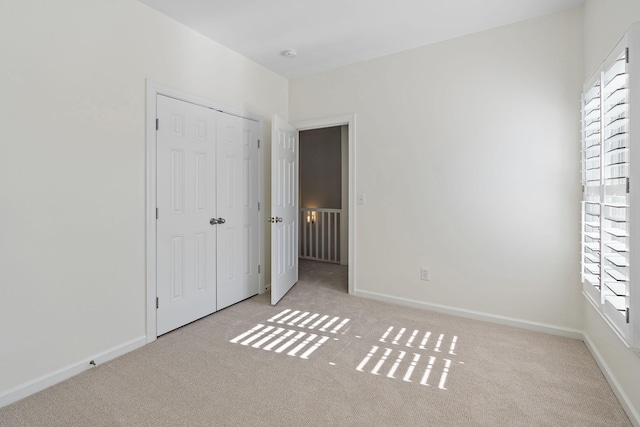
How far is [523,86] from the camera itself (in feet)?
9.25

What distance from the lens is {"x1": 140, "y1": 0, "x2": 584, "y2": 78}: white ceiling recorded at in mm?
2568

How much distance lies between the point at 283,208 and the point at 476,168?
202 centimetres

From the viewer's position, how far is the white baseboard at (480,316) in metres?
2.73

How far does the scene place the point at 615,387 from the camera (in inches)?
75.7

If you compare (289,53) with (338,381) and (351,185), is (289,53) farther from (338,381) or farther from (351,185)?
(338,381)

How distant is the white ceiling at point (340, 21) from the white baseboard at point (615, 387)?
8.56 feet

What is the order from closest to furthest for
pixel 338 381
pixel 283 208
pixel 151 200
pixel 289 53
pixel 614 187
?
pixel 614 187 < pixel 338 381 < pixel 151 200 < pixel 289 53 < pixel 283 208

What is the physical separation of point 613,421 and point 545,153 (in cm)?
193

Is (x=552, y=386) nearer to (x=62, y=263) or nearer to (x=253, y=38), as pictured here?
(x=62, y=263)

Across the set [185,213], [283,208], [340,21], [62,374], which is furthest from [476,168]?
[62,374]

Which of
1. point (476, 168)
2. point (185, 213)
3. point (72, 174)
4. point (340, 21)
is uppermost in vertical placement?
point (340, 21)

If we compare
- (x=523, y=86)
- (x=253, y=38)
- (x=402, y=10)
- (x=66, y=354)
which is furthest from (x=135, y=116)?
(x=523, y=86)

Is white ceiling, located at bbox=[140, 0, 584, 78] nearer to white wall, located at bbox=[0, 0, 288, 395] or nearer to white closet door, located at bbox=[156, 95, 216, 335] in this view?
white wall, located at bbox=[0, 0, 288, 395]

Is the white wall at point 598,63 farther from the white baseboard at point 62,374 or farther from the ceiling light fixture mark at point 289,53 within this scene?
the white baseboard at point 62,374
